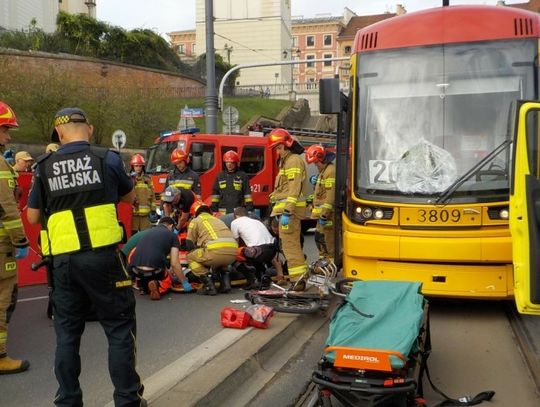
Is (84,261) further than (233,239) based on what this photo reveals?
No

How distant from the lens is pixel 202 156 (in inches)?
554

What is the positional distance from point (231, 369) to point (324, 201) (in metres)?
4.45

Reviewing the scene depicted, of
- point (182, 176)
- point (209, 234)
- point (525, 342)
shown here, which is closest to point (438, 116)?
point (525, 342)

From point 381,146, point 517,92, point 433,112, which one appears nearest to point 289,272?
point 381,146

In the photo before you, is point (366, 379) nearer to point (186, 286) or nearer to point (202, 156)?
point (186, 286)

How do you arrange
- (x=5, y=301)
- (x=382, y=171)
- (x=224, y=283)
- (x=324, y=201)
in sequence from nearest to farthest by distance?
(x=5, y=301)
(x=382, y=171)
(x=224, y=283)
(x=324, y=201)

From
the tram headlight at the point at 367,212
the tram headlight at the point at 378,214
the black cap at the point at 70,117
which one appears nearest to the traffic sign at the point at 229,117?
the tram headlight at the point at 367,212

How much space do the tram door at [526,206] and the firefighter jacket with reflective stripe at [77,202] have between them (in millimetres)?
2494

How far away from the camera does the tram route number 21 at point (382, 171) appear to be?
22.1 ft

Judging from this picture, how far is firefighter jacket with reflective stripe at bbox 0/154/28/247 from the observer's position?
187 inches

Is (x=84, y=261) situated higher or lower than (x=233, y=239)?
higher

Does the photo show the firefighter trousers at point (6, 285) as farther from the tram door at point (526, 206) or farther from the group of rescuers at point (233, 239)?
the tram door at point (526, 206)

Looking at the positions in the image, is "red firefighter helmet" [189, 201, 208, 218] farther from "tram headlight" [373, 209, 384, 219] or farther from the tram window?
the tram window

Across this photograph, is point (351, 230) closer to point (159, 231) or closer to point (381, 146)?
point (381, 146)
